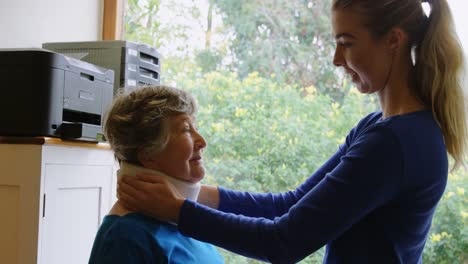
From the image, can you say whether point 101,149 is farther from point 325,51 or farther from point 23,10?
point 325,51

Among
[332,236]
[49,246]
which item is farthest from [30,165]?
[332,236]

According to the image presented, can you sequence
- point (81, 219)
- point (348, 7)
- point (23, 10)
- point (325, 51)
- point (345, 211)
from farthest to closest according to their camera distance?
point (325, 51) < point (23, 10) < point (81, 219) < point (348, 7) < point (345, 211)

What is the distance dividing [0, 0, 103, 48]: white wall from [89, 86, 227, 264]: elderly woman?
4.76 feet

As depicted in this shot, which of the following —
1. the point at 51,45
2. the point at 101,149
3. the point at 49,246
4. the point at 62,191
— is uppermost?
the point at 51,45

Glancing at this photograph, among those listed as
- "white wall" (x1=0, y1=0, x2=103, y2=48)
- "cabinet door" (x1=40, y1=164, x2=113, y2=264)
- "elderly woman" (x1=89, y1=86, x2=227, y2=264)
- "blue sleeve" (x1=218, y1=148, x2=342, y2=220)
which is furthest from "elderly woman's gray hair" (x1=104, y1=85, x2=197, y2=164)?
"white wall" (x1=0, y1=0, x2=103, y2=48)

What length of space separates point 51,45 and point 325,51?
1.38m

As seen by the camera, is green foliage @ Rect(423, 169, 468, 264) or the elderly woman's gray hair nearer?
the elderly woman's gray hair

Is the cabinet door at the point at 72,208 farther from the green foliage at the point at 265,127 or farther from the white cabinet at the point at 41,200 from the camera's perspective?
the green foliage at the point at 265,127

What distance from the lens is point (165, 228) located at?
1356mm

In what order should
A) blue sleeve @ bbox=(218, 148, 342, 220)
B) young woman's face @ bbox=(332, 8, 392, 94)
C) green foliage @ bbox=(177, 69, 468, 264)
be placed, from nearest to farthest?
young woman's face @ bbox=(332, 8, 392, 94), blue sleeve @ bbox=(218, 148, 342, 220), green foliage @ bbox=(177, 69, 468, 264)

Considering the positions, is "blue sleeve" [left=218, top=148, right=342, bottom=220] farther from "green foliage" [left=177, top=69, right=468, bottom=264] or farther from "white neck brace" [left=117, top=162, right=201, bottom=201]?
"green foliage" [left=177, top=69, right=468, bottom=264]

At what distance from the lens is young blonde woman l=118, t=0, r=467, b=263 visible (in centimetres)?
123

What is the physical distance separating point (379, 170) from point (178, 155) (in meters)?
0.49

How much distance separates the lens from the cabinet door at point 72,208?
2.03m
